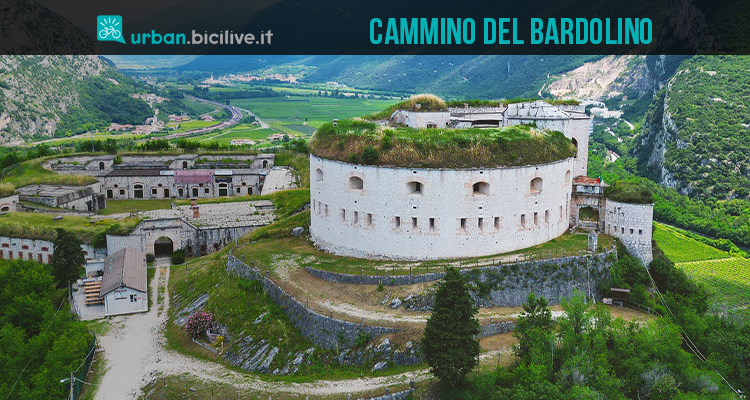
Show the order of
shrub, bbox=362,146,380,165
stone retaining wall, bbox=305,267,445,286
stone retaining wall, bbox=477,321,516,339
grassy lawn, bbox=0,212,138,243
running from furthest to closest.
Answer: grassy lawn, bbox=0,212,138,243 → shrub, bbox=362,146,380,165 → stone retaining wall, bbox=305,267,445,286 → stone retaining wall, bbox=477,321,516,339

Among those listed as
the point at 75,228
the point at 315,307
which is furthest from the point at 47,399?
the point at 75,228

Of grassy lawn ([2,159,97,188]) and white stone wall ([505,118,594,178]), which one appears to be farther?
grassy lawn ([2,159,97,188])

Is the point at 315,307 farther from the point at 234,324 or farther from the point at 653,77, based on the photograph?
the point at 653,77

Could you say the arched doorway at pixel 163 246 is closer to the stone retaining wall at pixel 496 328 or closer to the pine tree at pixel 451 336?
the stone retaining wall at pixel 496 328

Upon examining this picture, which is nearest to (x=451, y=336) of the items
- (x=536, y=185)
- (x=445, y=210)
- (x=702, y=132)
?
(x=445, y=210)

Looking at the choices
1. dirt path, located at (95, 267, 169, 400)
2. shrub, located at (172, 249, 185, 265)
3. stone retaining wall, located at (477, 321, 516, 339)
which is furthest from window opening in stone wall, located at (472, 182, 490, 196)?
shrub, located at (172, 249, 185, 265)

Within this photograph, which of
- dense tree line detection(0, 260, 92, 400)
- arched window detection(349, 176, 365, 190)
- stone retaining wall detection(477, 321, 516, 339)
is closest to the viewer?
stone retaining wall detection(477, 321, 516, 339)

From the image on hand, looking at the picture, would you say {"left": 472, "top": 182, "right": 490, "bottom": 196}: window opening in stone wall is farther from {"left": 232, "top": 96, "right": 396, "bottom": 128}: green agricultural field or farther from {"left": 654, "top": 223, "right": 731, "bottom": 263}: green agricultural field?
{"left": 232, "top": 96, "right": 396, "bottom": 128}: green agricultural field
